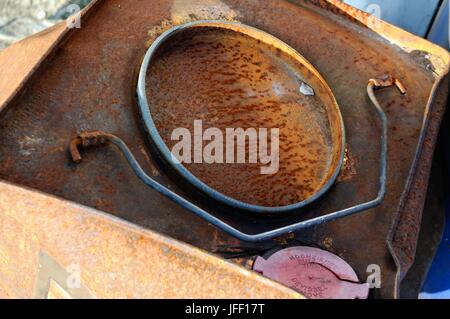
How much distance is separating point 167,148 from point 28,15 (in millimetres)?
1420

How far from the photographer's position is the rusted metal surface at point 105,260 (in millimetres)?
1353

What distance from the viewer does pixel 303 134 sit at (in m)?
2.11

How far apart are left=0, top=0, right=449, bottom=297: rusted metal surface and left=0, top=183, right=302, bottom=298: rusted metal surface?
0.56ft

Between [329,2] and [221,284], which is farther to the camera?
[329,2]

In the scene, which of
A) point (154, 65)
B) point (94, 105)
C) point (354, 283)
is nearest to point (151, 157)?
point (94, 105)

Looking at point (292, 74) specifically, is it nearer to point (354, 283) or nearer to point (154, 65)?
point (154, 65)

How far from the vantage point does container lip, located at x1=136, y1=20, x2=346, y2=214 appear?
1721 mm

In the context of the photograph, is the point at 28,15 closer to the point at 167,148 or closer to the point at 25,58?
the point at 25,58

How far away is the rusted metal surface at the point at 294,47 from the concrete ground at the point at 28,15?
765 millimetres

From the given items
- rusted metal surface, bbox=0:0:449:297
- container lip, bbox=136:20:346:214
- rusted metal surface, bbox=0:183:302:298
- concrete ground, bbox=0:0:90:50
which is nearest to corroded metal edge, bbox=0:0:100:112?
rusted metal surface, bbox=0:0:449:297

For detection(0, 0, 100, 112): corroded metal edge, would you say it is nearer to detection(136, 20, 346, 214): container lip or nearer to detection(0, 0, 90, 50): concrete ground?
detection(136, 20, 346, 214): container lip

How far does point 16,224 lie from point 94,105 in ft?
1.66

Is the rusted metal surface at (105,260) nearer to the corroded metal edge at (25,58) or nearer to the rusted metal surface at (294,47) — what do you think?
the rusted metal surface at (294,47)

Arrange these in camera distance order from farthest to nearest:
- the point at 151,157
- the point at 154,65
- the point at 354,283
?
the point at 154,65, the point at 151,157, the point at 354,283
